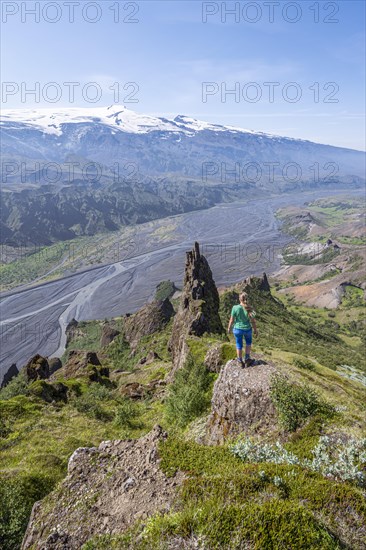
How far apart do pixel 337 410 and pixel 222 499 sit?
741 cm

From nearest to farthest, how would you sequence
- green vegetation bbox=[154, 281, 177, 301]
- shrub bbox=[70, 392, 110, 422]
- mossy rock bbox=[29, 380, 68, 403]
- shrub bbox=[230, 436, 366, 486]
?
Result: 1. shrub bbox=[230, 436, 366, 486]
2. shrub bbox=[70, 392, 110, 422]
3. mossy rock bbox=[29, 380, 68, 403]
4. green vegetation bbox=[154, 281, 177, 301]

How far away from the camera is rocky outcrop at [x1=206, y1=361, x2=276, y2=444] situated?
14.2 metres

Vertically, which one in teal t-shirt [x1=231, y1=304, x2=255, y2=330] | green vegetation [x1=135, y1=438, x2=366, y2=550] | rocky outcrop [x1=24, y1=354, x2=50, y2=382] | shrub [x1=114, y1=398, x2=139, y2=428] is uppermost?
teal t-shirt [x1=231, y1=304, x2=255, y2=330]

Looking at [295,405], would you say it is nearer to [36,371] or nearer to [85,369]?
[85,369]

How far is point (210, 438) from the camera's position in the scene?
16.6 m

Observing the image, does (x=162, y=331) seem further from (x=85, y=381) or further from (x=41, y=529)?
(x=41, y=529)

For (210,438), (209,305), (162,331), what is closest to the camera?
(210,438)

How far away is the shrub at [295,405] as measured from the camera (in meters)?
12.7

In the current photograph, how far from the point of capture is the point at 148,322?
307 feet

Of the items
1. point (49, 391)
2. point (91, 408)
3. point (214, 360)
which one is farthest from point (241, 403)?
point (49, 391)

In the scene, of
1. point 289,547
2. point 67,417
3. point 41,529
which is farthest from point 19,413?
point 289,547

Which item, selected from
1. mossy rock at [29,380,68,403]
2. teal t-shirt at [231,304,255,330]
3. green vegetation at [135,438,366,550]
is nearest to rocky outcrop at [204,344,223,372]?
teal t-shirt at [231,304,255,330]

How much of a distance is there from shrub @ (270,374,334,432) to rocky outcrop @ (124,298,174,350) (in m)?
77.6

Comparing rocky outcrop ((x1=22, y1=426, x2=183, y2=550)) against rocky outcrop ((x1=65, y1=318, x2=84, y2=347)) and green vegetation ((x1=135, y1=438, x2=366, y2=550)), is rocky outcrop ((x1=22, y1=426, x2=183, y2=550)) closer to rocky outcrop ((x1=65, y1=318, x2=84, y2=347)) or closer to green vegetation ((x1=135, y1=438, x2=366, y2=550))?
green vegetation ((x1=135, y1=438, x2=366, y2=550))
